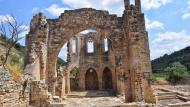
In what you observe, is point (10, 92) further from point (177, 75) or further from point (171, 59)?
point (171, 59)

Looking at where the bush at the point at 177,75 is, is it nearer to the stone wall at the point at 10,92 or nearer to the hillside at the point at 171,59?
the hillside at the point at 171,59

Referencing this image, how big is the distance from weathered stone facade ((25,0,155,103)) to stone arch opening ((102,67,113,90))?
706 inches

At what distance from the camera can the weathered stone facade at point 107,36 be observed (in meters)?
14.1

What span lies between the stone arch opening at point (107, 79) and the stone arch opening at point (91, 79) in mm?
1243

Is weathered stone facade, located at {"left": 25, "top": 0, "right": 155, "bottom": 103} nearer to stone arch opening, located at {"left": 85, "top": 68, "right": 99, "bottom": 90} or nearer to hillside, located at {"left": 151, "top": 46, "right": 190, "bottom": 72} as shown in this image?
stone arch opening, located at {"left": 85, "top": 68, "right": 99, "bottom": 90}

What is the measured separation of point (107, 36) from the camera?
17281 mm

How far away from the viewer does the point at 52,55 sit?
17031mm

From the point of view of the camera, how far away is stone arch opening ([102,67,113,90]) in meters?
34.8

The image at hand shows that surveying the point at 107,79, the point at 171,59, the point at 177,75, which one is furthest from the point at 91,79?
the point at 171,59

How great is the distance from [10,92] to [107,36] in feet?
29.7

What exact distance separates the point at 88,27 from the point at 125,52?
313cm

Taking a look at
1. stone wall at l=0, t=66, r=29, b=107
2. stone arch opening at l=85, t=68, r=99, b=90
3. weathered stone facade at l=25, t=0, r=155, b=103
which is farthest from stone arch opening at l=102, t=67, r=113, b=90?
stone wall at l=0, t=66, r=29, b=107

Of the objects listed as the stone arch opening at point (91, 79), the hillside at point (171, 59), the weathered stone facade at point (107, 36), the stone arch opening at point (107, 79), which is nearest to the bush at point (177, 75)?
the stone arch opening at point (107, 79)

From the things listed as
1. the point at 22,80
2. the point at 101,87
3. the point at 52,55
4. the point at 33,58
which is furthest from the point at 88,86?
the point at 22,80
